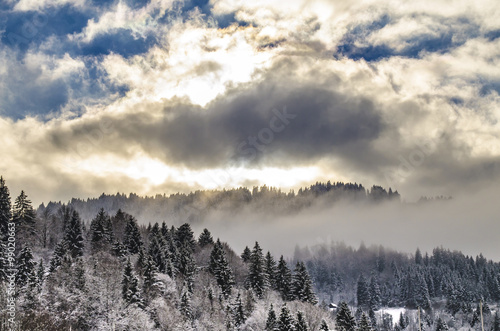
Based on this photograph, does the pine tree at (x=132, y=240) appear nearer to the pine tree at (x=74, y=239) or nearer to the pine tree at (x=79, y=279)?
the pine tree at (x=74, y=239)

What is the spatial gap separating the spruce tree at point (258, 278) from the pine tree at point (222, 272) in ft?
17.7

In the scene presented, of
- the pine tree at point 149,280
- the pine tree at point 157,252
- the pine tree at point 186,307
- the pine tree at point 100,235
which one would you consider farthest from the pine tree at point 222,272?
the pine tree at point 100,235

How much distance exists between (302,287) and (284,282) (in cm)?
548

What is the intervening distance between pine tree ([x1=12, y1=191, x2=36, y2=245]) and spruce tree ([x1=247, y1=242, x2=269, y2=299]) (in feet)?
195

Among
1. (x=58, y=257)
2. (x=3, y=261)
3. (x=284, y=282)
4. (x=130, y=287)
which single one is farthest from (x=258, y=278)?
(x=3, y=261)

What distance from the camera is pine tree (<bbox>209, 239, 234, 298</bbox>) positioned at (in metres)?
118

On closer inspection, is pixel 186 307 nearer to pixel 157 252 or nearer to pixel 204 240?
pixel 157 252

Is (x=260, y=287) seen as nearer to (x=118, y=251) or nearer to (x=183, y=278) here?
(x=183, y=278)

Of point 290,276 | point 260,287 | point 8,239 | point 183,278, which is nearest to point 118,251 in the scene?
point 183,278

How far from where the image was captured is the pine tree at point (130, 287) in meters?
94.1

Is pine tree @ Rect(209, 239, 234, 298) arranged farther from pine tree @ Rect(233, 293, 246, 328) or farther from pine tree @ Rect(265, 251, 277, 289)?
pine tree @ Rect(233, 293, 246, 328)

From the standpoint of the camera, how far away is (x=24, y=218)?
Answer: 119 metres

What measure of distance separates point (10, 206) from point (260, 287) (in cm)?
6778

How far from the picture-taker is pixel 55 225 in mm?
146375
